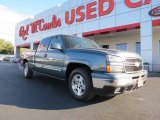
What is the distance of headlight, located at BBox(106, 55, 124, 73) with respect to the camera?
5.51 metres

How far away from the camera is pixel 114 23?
21328 millimetres

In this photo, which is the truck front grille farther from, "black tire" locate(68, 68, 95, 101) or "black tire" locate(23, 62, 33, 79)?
"black tire" locate(23, 62, 33, 79)

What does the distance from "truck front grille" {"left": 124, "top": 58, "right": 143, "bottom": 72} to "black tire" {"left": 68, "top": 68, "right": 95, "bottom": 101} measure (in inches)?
38.2

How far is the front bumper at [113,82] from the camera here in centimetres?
537


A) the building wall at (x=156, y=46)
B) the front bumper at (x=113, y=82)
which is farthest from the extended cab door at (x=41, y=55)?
the building wall at (x=156, y=46)

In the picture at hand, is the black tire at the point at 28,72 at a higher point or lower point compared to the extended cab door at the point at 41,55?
lower

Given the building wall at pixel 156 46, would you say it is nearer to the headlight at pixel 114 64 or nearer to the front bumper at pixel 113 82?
the front bumper at pixel 113 82

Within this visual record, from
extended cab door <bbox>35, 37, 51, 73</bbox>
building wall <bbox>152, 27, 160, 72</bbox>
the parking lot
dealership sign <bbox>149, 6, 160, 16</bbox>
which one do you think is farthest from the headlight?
building wall <bbox>152, 27, 160, 72</bbox>

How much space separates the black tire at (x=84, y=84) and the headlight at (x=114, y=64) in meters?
0.64

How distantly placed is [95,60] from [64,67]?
1.37 meters

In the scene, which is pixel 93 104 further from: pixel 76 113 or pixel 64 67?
pixel 64 67

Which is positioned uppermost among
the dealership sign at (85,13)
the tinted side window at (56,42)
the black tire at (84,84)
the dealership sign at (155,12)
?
the dealership sign at (85,13)

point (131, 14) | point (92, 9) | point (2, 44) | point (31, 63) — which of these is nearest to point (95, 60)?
point (31, 63)

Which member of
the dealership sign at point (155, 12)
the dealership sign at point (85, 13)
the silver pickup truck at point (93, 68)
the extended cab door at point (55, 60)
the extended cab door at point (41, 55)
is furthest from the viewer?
the dealership sign at point (85, 13)
